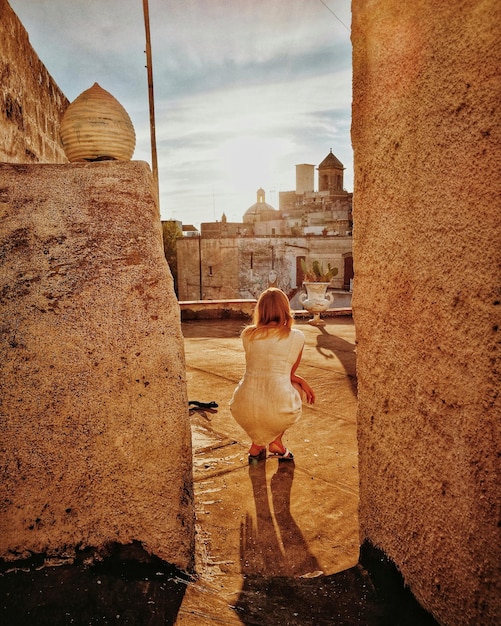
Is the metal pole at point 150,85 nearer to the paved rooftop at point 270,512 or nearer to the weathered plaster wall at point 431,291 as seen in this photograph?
the paved rooftop at point 270,512

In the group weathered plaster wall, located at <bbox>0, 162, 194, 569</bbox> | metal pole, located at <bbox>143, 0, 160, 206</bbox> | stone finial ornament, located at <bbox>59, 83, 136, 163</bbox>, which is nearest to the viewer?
→ weathered plaster wall, located at <bbox>0, 162, 194, 569</bbox>

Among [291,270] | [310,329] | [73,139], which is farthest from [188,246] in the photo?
[73,139]

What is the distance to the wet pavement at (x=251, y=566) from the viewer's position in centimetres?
122

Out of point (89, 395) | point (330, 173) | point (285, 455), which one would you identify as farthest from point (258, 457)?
point (330, 173)

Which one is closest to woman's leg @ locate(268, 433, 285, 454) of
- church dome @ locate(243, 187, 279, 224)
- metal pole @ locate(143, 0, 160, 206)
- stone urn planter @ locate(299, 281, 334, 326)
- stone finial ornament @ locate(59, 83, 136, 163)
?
stone finial ornament @ locate(59, 83, 136, 163)

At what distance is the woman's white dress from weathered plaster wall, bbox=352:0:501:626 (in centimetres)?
92

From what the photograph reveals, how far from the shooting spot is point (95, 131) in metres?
2.05

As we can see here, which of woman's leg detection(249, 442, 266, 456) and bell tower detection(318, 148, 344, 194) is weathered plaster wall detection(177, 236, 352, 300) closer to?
bell tower detection(318, 148, 344, 194)

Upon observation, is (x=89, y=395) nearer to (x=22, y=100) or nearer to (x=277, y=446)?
(x=277, y=446)

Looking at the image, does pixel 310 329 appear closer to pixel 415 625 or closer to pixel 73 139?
pixel 73 139

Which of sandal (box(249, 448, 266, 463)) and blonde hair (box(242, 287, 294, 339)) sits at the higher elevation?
blonde hair (box(242, 287, 294, 339))

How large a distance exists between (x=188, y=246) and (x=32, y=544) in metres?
25.2

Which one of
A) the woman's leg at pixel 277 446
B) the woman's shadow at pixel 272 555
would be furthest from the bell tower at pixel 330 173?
the woman's shadow at pixel 272 555

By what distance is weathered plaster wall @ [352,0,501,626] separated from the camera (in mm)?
1018
